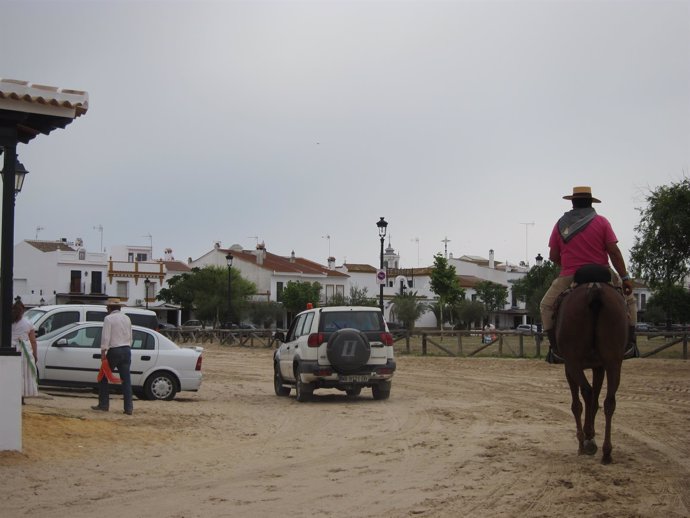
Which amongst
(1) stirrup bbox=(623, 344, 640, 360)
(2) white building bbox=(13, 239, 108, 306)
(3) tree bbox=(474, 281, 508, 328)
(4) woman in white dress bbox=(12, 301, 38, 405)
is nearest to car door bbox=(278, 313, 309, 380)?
(4) woman in white dress bbox=(12, 301, 38, 405)

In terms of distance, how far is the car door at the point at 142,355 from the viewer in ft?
60.0

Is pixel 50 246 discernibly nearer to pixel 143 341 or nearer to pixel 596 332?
pixel 143 341

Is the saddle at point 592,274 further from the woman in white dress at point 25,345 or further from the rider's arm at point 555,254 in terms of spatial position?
the woman in white dress at point 25,345

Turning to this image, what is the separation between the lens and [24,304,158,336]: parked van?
22391 millimetres

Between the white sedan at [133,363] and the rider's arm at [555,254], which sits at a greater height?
the rider's arm at [555,254]

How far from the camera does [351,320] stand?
1858 centimetres

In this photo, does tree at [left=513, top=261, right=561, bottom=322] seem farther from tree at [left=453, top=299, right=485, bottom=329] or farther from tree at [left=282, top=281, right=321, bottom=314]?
tree at [left=282, top=281, right=321, bottom=314]

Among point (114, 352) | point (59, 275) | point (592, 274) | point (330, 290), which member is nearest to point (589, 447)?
point (592, 274)

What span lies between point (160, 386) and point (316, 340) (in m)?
3.20

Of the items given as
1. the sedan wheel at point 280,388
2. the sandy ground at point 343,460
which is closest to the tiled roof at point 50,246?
the sedan wheel at point 280,388

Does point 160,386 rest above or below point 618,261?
below

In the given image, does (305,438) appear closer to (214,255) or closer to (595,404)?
(595,404)

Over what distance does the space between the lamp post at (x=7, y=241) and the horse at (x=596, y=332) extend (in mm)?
6035

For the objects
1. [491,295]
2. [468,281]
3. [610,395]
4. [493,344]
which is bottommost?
[610,395]
